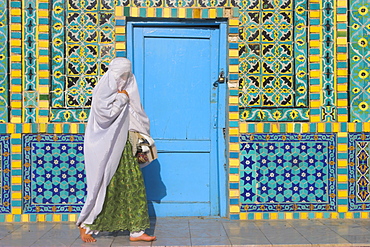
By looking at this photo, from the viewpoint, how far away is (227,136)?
4.96 m

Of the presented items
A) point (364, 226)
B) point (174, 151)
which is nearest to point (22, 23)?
point (174, 151)

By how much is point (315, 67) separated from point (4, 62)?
3.08 meters

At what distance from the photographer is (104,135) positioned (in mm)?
4090

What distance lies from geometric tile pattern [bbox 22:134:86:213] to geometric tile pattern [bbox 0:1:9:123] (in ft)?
1.11

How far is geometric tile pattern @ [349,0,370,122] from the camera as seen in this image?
4926mm

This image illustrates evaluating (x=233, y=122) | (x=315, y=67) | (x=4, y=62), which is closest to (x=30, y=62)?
(x=4, y=62)

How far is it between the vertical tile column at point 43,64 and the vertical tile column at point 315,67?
2603 millimetres

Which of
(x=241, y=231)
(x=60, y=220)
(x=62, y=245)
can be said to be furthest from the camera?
(x=60, y=220)

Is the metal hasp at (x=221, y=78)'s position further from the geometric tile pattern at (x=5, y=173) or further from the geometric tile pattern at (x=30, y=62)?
the geometric tile pattern at (x=5, y=173)

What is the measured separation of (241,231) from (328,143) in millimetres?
1290

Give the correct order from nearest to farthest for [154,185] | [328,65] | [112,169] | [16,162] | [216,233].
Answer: [112,169]
[216,233]
[16,162]
[328,65]
[154,185]

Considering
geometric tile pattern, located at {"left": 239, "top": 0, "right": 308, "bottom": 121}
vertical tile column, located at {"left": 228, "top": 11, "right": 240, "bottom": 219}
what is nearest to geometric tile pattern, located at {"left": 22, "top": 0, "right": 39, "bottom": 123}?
vertical tile column, located at {"left": 228, "top": 11, "right": 240, "bottom": 219}

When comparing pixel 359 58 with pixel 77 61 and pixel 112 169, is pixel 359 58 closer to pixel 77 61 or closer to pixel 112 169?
pixel 112 169

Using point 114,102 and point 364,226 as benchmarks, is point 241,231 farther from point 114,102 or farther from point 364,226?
point 114,102
